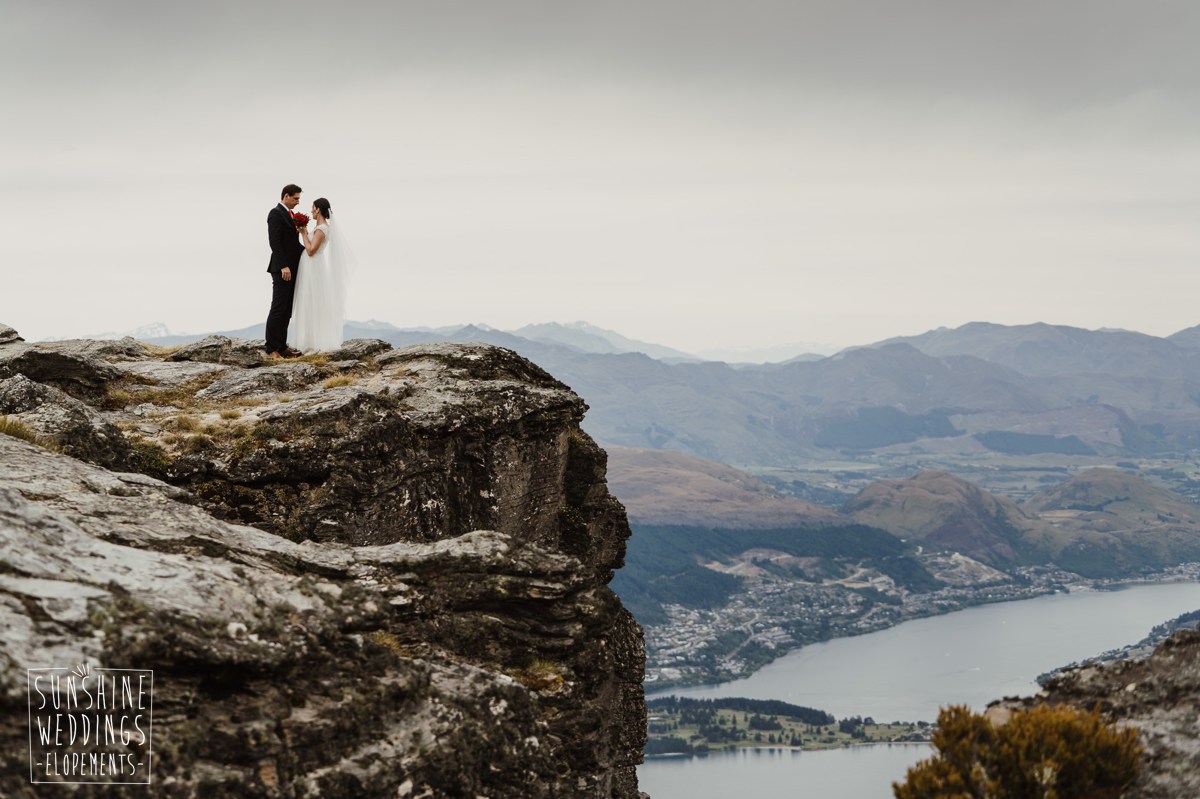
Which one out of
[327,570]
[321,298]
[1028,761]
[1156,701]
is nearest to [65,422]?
[327,570]

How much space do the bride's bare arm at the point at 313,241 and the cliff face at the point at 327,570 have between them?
3.58 meters

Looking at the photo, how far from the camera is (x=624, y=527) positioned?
32219 mm

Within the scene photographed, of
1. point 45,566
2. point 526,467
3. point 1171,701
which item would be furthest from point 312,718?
point 526,467

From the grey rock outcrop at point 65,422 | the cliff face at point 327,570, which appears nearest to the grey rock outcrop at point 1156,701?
the cliff face at point 327,570

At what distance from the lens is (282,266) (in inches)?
1266

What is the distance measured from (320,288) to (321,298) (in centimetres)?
31

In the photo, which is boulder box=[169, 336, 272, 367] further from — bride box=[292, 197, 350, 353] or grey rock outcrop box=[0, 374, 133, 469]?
grey rock outcrop box=[0, 374, 133, 469]

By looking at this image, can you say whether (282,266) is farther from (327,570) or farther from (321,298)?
(327,570)

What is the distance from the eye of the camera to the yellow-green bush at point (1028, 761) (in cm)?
1412

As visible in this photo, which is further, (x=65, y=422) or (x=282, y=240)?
(x=282, y=240)

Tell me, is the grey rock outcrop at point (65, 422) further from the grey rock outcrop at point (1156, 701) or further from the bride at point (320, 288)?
the grey rock outcrop at point (1156, 701)

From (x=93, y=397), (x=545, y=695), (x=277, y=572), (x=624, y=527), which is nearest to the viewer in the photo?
(x=277, y=572)

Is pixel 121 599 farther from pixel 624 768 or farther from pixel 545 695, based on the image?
pixel 624 768

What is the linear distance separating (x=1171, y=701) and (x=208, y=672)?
13.8 m
